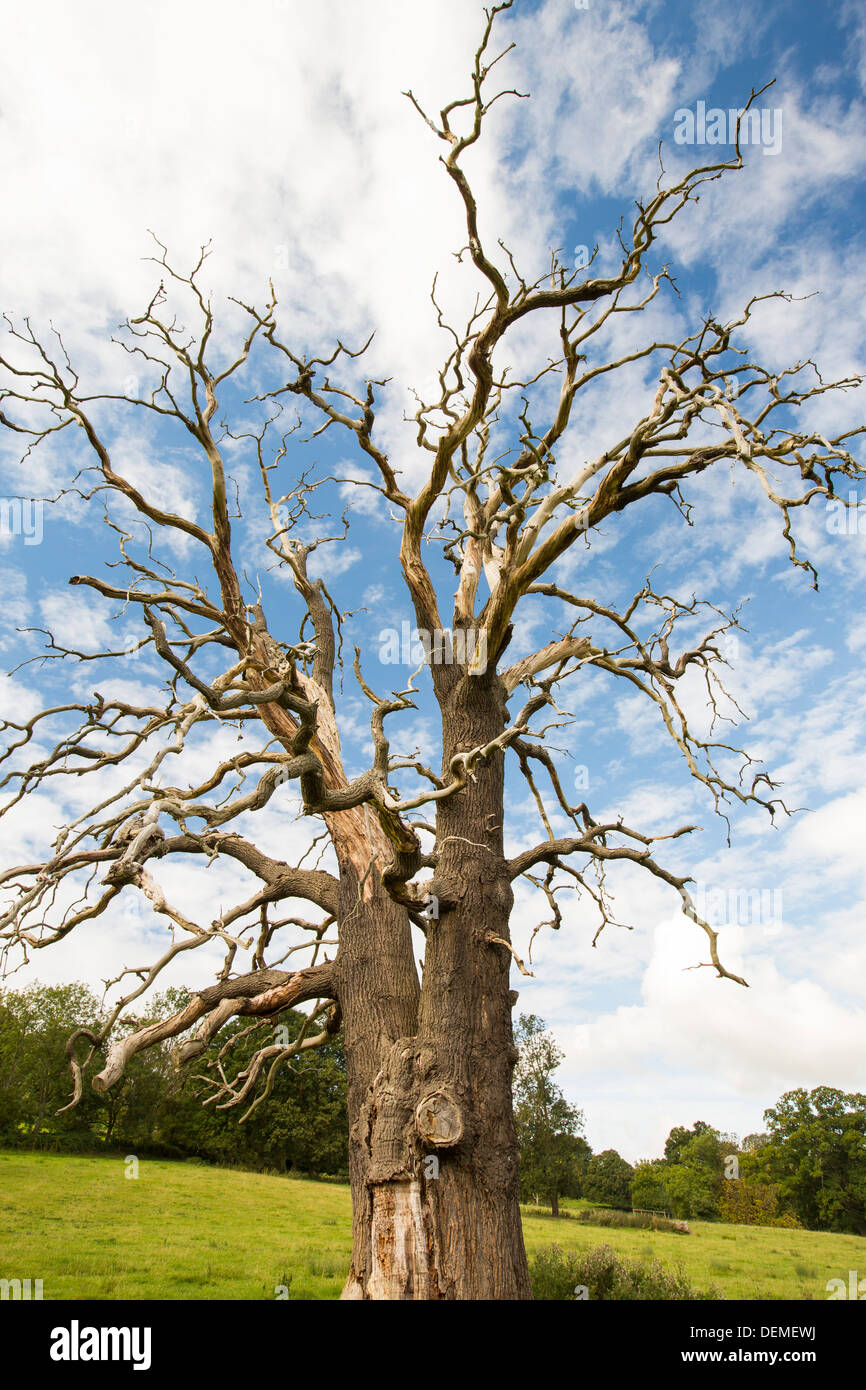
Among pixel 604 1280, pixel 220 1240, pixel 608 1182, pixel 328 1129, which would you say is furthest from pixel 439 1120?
pixel 608 1182

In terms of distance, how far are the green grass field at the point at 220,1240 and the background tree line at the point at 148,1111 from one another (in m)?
3.39

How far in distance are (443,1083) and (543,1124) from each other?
28543 millimetres

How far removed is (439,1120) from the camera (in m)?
5.37

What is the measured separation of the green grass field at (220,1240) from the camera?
40.6 feet

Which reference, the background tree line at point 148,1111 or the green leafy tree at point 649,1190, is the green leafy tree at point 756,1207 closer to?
the green leafy tree at point 649,1190

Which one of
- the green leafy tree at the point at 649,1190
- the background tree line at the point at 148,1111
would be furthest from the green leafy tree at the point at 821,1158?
the background tree line at the point at 148,1111

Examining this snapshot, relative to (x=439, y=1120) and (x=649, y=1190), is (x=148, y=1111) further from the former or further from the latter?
(x=439, y=1120)

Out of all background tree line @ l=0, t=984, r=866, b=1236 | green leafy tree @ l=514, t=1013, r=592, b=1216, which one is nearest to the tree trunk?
background tree line @ l=0, t=984, r=866, b=1236

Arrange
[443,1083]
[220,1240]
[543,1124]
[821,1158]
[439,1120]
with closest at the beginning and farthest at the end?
[439,1120] < [443,1083] < [220,1240] < [543,1124] < [821,1158]

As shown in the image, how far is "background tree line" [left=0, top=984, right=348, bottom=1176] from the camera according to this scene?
99.7 ft

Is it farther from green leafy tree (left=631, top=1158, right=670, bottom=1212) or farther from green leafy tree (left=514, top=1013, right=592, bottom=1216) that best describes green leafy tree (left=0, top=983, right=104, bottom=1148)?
green leafy tree (left=631, top=1158, right=670, bottom=1212)

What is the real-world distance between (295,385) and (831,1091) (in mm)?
47303
